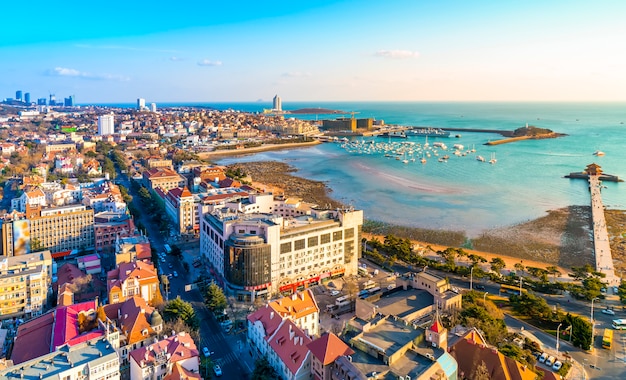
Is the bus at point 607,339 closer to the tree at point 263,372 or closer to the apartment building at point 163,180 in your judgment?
the tree at point 263,372

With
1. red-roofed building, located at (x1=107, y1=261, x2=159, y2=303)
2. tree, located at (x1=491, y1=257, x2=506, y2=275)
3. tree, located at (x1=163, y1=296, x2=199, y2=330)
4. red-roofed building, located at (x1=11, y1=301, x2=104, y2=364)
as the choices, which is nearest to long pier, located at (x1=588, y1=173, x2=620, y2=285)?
tree, located at (x1=491, y1=257, x2=506, y2=275)

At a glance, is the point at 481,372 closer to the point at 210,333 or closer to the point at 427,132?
the point at 210,333

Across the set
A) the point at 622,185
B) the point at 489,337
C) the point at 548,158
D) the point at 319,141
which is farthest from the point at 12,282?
the point at 319,141

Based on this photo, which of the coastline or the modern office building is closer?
the modern office building

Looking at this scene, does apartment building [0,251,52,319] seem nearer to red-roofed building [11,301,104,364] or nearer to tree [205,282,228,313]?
red-roofed building [11,301,104,364]

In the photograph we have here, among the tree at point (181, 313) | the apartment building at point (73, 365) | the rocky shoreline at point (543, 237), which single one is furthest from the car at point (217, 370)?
the rocky shoreline at point (543, 237)
